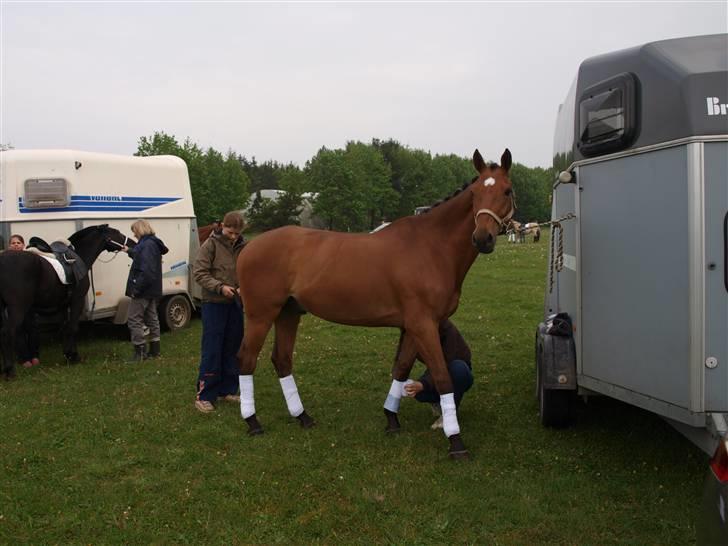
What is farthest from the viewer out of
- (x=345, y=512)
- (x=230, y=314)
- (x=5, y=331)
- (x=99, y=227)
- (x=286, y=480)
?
(x=99, y=227)

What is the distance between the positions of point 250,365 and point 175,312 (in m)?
6.36

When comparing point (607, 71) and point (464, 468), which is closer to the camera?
point (607, 71)

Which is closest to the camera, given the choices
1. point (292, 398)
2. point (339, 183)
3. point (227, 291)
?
point (292, 398)

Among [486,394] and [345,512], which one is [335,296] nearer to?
Result: [345,512]

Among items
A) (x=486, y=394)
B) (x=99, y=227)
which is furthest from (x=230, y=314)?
(x=99, y=227)

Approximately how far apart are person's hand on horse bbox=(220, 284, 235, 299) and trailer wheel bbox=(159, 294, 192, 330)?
5.52 metres

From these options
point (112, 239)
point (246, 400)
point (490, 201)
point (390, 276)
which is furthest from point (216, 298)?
point (112, 239)

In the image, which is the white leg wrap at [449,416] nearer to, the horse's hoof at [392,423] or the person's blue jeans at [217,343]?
the horse's hoof at [392,423]

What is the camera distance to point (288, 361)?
6117 millimetres

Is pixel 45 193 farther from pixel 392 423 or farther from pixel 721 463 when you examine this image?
pixel 721 463

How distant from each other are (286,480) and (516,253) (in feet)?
75.2

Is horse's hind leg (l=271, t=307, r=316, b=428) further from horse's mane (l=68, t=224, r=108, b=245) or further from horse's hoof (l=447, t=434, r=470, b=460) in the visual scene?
horse's mane (l=68, t=224, r=108, b=245)

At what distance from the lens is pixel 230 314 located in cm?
682

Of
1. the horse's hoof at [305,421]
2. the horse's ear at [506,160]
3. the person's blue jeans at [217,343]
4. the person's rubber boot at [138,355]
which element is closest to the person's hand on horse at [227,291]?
the person's blue jeans at [217,343]
